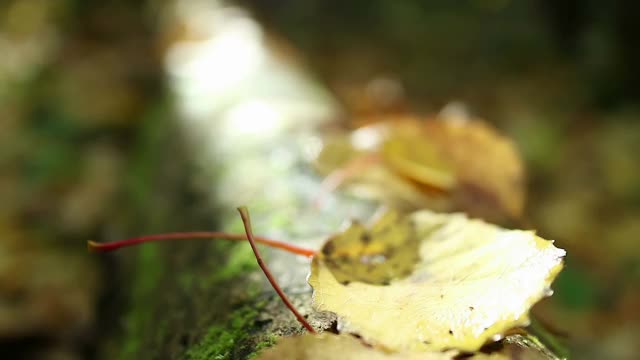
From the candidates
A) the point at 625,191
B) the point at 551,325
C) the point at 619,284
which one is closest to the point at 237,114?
the point at 551,325

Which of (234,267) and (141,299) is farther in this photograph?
(141,299)

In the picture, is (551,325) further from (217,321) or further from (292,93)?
(292,93)

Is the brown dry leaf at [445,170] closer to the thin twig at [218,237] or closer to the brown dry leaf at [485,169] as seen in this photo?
the brown dry leaf at [485,169]

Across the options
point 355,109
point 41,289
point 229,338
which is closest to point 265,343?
point 229,338

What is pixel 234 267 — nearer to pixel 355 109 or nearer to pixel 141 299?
pixel 141 299

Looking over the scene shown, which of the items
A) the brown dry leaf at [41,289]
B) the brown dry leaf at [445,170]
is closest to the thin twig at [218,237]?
the brown dry leaf at [445,170]

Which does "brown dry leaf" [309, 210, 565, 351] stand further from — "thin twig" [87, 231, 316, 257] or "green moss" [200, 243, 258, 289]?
"green moss" [200, 243, 258, 289]
